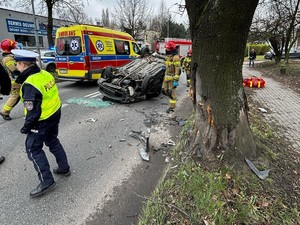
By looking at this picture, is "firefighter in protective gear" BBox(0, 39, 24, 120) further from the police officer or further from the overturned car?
the overturned car

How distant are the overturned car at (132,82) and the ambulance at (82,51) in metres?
1.70

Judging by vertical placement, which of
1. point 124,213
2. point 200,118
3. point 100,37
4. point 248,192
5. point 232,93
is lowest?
point 124,213

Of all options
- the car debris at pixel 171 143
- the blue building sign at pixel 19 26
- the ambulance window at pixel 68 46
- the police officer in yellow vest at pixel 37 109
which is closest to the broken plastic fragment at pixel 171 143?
the car debris at pixel 171 143

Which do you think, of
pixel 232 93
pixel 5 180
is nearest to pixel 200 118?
pixel 232 93

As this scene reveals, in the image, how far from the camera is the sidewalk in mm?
4309

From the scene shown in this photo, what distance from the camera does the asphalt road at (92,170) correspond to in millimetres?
2447

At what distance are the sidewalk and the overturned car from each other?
3.25 meters

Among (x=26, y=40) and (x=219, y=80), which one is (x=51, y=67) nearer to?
(x=26, y=40)

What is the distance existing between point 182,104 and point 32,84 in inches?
205

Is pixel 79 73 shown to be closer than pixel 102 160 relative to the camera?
No

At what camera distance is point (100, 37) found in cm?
909

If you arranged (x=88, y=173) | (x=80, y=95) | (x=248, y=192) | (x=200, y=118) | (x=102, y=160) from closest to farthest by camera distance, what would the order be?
(x=248, y=192), (x=200, y=118), (x=88, y=173), (x=102, y=160), (x=80, y=95)

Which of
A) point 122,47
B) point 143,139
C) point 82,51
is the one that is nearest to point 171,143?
point 143,139

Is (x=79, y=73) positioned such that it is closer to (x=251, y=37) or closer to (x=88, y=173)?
(x=88, y=173)
